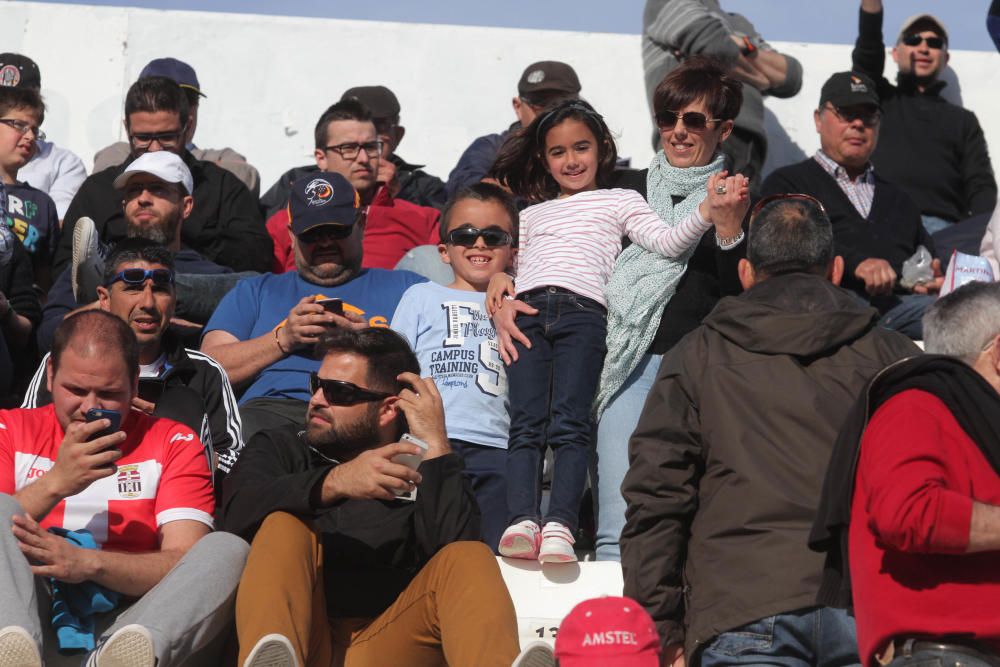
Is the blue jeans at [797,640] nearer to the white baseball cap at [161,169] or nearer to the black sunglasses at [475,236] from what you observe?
the black sunglasses at [475,236]

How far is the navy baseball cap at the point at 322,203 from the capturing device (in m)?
6.01

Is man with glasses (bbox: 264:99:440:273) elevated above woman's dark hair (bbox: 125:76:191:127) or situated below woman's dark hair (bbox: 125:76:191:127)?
below

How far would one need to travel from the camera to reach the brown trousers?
12.4 ft

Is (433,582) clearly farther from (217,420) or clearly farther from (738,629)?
(217,420)

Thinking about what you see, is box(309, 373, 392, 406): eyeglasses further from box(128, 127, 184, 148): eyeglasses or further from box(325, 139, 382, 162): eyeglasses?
box(128, 127, 184, 148): eyeglasses

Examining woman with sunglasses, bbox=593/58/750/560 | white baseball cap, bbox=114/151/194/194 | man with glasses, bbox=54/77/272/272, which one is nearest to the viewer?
woman with sunglasses, bbox=593/58/750/560

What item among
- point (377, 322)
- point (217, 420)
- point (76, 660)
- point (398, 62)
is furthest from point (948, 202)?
point (76, 660)

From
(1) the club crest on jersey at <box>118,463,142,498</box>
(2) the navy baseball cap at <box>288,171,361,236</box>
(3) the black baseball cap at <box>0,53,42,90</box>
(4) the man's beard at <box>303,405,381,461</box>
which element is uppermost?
(3) the black baseball cap at <box>0,53,42,90</box>

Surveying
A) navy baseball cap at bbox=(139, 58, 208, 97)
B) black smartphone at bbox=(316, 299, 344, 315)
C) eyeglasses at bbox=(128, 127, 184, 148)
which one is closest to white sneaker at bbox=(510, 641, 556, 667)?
black smartphone at bbox=(316, 299, 344, 315)

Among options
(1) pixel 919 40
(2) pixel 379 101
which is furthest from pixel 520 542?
(1) pixel 919 40

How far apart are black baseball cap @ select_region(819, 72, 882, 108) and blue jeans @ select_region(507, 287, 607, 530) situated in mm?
2274

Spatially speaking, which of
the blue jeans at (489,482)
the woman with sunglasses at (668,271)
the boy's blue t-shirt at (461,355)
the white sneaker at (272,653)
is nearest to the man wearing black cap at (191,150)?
the boy's blue t-shirt at (461,355)

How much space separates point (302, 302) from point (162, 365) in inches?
22.9

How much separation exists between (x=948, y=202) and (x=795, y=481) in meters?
5.05
